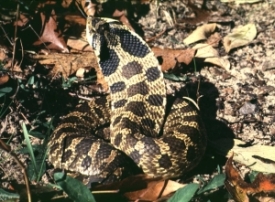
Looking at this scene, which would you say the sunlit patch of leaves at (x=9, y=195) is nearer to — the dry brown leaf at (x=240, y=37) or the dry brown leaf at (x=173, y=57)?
the dry brown leaf at (x=173, y=57)

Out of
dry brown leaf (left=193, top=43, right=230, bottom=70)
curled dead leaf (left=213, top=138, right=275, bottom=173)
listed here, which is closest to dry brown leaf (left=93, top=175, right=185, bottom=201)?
curled dead leaf (left=213, top=138, right=275, bottom=173)

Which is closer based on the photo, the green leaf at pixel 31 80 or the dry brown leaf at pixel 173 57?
the green leaf at pixel 31 80

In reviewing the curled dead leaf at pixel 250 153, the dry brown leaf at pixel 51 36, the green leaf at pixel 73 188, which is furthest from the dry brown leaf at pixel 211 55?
the green leaf at pixel 73 188

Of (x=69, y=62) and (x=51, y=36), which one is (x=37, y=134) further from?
(x=51, y=36)

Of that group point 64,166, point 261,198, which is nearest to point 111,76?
point 64,166

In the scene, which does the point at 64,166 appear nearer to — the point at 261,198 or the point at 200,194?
the point at 200,194

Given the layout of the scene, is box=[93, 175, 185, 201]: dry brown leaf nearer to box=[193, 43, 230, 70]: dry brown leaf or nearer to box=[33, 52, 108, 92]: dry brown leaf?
box=[33, 52, 108, 92]: dry brown leaf
